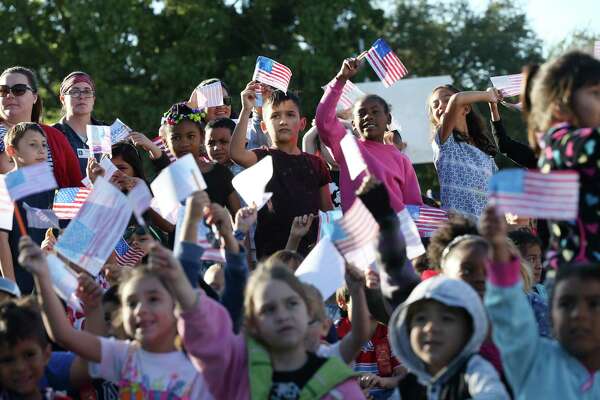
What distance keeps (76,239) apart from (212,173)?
9.62ft

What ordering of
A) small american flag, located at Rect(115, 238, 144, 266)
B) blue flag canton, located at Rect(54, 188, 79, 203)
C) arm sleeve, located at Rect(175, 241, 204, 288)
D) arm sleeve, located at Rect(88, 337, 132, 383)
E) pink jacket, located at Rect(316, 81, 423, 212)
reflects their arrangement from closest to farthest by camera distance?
arm sleeve, located at Rect(175, 241, 204, 288) < arm sleeve, located at Rect(88, 337, 132, 383) < blue flag canton, located at Rect(54, 188, 79, 203) < pink jacket, located at Rect(316, 81, 423, 212) < small american flag, located at Rect(115, 238, 144, 266)

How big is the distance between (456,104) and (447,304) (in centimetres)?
374

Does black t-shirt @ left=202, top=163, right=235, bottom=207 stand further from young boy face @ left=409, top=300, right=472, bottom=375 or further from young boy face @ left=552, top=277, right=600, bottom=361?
young boy face @ left=552, top=277, right=600, bottom=361

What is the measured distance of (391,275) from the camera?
5.74m

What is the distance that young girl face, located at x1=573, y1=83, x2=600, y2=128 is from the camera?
4930 mm

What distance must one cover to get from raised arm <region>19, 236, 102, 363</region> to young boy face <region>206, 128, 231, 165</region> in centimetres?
348

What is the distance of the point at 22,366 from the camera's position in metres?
5.48

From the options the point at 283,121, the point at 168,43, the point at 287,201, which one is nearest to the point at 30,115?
the point at 283,121

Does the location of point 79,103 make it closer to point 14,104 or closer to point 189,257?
point 14,104

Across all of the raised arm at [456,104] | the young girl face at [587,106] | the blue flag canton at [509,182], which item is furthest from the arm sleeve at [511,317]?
the raised arm at [456,104]

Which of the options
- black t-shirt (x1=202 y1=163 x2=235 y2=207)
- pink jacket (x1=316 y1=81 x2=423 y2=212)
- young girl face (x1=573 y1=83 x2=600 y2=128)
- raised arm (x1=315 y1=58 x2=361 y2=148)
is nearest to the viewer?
young girl face (x1=573 y1=83 x2=600 y2=128)

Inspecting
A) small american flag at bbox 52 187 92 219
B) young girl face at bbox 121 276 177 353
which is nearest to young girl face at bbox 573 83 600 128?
young girl face at bbox 121 276 177 353

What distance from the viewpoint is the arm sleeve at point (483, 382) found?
493 centimetres

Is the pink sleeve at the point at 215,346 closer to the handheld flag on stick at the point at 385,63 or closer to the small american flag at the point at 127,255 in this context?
the small american flag at the point at 127,255
